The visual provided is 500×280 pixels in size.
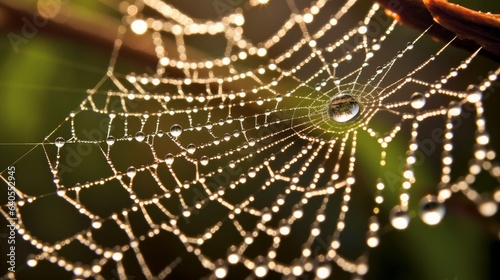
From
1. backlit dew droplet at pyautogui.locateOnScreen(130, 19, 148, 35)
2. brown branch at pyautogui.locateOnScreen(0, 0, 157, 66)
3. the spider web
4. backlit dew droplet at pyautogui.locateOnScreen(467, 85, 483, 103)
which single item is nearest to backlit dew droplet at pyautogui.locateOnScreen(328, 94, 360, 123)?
the spider web

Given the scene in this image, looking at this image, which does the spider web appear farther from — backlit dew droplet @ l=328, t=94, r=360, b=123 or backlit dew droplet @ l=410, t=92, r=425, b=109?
backlit dew droplet @ l=410, t=92, r=425, b=109

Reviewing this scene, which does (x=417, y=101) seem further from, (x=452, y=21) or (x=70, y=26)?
(x=70, y=26)

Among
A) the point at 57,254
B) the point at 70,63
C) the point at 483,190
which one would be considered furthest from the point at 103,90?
the point at 483,190

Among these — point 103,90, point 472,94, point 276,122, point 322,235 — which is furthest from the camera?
point 103,90

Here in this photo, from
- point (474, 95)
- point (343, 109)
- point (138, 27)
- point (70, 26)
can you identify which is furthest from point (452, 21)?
point (138, 27)

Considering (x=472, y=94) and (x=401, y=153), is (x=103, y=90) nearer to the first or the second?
(x=401, y=153)

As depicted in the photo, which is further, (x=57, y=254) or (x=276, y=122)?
(x=57, y=254)
